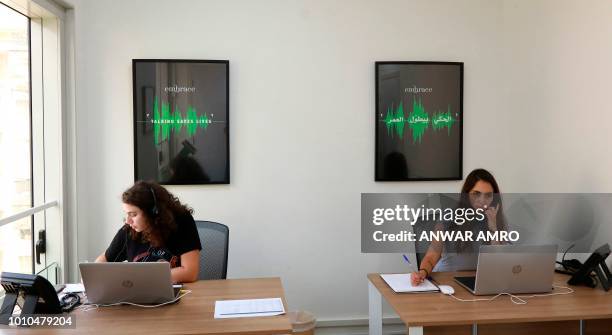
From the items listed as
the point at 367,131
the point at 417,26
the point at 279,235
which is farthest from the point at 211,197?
the point at 417,26

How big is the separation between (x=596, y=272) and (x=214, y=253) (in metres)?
2.02

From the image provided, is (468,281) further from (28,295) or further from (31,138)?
(31,138)

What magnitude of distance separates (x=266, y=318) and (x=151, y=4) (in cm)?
238

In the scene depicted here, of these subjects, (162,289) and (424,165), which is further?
(424,165)

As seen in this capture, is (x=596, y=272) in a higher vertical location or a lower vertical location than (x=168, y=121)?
lower

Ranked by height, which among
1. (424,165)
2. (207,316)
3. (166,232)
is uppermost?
(424,165)

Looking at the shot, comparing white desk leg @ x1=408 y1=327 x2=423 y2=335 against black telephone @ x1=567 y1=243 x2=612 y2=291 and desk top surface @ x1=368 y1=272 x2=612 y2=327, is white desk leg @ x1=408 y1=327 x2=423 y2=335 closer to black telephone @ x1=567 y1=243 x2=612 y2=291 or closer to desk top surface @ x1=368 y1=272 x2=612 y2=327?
desk top surface @ x1=368 y1=272 x2=612 y2=327

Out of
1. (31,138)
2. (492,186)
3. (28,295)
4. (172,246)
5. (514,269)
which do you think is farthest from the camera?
(31,138)

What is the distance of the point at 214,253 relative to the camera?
305 cm

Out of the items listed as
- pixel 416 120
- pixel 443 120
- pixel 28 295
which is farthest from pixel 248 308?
pixel 443 120

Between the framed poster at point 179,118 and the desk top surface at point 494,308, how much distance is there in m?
1.62

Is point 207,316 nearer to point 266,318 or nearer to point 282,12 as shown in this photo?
point 266,318

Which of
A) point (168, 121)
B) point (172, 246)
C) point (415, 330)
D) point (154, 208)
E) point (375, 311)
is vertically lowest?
point (375, 311)

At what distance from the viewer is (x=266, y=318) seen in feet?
7.08
